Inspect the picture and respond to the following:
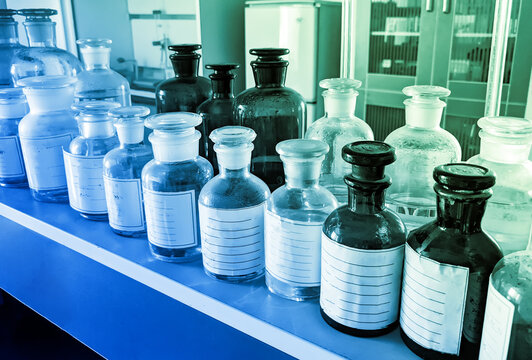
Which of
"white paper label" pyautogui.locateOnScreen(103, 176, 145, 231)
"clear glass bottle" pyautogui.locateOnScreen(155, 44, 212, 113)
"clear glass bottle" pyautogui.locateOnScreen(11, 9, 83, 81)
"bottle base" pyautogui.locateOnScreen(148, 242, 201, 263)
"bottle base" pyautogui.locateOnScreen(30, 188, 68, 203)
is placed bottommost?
"bottle base" pyautogui.locateOnScreen(148, 242, 201, 263)

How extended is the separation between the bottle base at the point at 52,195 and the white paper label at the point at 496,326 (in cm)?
72

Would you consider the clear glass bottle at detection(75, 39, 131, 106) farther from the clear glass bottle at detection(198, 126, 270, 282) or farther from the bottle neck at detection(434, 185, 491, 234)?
the bottle neck at detection(434, 185, 491, 234)

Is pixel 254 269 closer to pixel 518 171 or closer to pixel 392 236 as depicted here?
pixel 392 236

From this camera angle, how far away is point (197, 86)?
0.81 metres

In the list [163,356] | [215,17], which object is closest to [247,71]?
[215,17]

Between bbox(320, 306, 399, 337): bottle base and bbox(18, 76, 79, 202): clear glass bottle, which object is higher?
bbox(18, 76, 79, 202): clear glass bottle

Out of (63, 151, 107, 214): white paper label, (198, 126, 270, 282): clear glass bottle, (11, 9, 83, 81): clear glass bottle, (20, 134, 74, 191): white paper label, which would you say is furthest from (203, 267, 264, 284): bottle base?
(11, 9, 83, 81): clear glass bottle

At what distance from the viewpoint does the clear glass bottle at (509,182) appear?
20.2 inches

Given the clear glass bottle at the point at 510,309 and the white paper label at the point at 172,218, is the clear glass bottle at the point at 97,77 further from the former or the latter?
the clear glass bottle at the point at 510,309

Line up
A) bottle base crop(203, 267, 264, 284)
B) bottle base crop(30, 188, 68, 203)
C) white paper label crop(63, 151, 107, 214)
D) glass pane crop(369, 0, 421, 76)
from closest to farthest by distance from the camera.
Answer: bottle base crop(203, 267, 264, 284) < white paper label crop(63, 151, 107, 214) < bottle base crop(30, 188, 68, 203) < glass pane crop(369, 0, 421, 76)

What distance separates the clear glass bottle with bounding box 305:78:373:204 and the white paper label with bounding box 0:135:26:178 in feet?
1.88

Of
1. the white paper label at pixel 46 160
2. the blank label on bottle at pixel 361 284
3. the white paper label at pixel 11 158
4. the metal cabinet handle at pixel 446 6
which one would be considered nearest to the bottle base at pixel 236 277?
the blank label on bottle at pixel 361 284

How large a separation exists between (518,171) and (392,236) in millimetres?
172

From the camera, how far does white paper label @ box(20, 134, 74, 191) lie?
31.4 inches
